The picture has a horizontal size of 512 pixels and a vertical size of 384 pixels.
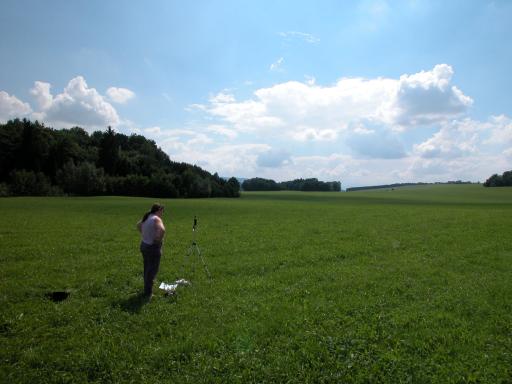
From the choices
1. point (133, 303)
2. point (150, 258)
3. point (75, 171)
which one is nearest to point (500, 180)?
point (75, 171)

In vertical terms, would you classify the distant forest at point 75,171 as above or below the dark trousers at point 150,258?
above

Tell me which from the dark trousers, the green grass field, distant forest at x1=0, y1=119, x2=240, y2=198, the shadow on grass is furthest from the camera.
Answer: distant forest at x1=0, y1=119, x2=240, y2=198

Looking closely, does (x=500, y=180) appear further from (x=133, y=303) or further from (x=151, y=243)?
(x=133, y=303)

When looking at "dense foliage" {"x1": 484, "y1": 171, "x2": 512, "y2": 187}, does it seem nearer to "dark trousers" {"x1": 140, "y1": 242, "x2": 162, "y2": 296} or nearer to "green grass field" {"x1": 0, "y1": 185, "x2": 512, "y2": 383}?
"green grass field" {"x1": 0, "y1": 185, "x2": 512, "y2": 383}

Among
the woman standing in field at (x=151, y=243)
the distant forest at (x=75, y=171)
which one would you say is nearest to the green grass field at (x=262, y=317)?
the woman standing in field at (x=151, y=243)

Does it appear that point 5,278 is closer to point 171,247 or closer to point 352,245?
point 171,247

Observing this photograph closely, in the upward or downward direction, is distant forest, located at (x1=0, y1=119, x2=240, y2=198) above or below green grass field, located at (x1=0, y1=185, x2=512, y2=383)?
above

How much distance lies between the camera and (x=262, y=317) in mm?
10242

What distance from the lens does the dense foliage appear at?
6029 inches

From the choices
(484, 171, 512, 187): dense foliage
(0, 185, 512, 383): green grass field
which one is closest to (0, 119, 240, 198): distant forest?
(0, 185, 512, 383): green grass field

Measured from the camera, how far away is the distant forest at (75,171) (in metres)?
Answer: 87.6

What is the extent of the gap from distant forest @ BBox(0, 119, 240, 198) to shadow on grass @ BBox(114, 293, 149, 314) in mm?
83869

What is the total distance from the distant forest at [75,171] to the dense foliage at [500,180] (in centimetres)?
11898

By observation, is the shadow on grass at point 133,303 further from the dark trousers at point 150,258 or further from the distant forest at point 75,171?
the distant forest at point 75,171
